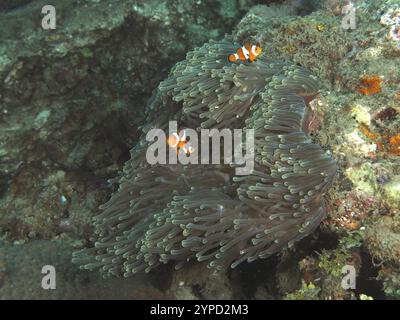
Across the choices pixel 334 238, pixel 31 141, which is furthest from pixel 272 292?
pixel 31 141

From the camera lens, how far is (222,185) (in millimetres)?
3434

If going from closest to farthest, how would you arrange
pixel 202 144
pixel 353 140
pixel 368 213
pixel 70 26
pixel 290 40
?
pixel 368 213, pixel 353 140, pixel 202 144, pixel 290 40, pixel 70 26

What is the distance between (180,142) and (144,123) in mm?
1024

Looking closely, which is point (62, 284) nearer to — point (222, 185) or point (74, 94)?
point (222, 185)

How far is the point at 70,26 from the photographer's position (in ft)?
15.4

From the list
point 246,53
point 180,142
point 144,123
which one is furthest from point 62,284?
point 246,53

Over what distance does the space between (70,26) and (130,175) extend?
2179 mm

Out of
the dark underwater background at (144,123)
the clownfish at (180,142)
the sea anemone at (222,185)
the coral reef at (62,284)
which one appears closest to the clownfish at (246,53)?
the sea anemone at (222,185)

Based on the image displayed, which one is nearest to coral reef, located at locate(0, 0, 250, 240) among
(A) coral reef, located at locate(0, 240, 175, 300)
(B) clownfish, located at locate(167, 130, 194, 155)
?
(A) coral reef, located at locate(0, 240, 175, 300)

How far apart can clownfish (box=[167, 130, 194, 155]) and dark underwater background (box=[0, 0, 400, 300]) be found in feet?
3.38

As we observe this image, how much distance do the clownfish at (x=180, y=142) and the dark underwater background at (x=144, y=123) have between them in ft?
3.38

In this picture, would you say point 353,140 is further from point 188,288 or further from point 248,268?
point 188,288

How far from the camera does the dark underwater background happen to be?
322 centimetres

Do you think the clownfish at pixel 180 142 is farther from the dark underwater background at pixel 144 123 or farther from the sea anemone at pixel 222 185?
the dark underwater background at pixel 144 123
